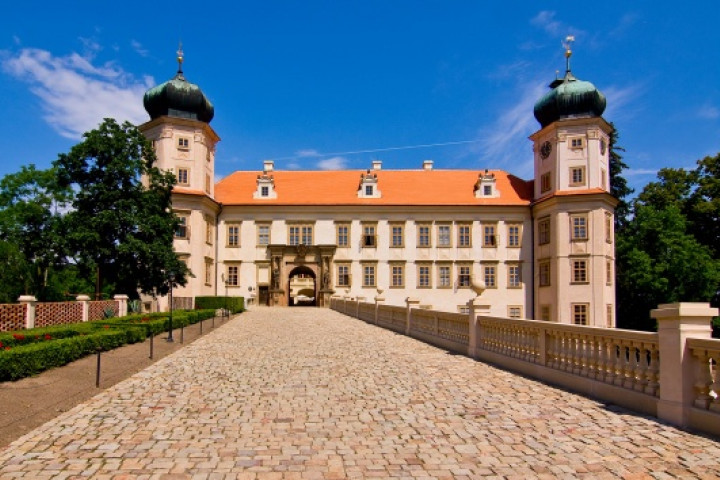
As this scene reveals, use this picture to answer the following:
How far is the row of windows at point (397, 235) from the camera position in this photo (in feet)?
150

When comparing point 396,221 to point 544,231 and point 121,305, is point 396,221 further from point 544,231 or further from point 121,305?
point 121,305

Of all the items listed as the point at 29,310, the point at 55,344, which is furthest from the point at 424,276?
the point at 55,344

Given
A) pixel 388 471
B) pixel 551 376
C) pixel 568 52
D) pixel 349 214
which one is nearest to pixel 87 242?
pixel 349 214

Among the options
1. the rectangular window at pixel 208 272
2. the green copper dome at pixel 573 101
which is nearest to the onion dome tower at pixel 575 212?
the green copper dome at pixel 573 101

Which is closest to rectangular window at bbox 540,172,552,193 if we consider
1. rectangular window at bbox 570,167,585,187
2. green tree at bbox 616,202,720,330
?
rectangular window at bbox 570,167,585,187

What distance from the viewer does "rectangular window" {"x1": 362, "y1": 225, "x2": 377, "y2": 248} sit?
151ft

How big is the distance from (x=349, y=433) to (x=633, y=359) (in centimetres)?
403

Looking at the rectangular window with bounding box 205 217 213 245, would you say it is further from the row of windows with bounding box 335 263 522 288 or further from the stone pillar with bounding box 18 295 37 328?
the stone pillar with bounding box 18 295 37 328

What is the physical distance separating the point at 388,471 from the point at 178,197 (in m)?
38.5

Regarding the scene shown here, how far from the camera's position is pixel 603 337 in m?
8.60

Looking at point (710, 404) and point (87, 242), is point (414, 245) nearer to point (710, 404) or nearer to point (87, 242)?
point (87, 242)

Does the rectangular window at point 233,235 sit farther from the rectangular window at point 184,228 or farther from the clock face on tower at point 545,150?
the clock face on tower at point 545,150

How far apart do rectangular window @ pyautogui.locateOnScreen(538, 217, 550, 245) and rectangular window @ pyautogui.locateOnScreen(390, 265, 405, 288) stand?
1071cm

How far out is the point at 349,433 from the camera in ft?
22.0
